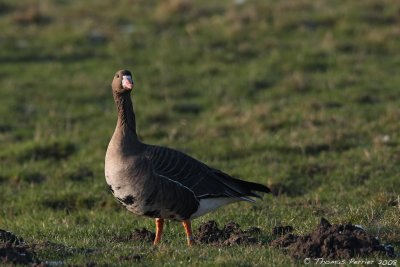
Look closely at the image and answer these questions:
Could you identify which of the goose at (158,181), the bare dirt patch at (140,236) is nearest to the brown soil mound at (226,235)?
the goose at (158,181)

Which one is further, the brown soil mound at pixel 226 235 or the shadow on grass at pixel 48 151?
the shadow on grass at pixel 48 151

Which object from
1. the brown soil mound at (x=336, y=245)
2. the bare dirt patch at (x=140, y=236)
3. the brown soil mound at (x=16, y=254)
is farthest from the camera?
the bare dirt patch at (x=140, y=236)

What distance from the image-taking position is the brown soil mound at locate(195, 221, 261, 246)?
8.74 m

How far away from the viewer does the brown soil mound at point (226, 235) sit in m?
8.74

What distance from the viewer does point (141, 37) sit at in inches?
892

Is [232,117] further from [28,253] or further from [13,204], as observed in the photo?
[28,253]

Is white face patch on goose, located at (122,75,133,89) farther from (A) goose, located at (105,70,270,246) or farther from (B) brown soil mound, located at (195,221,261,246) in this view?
(B) brown soil mound, located at (195,221,261,246)

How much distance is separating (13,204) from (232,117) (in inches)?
226

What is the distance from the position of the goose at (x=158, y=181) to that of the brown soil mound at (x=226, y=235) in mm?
134

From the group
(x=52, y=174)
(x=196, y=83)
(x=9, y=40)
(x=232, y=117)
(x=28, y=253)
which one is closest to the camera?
(x=28, y=253)

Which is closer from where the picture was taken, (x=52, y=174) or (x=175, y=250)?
(x=175, y=250)

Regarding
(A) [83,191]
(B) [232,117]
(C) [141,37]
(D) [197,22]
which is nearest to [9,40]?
(C) [141,37]

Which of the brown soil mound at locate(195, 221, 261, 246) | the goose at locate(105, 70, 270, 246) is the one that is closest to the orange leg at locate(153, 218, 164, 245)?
the goose at locate(105, 70, 270, 246)

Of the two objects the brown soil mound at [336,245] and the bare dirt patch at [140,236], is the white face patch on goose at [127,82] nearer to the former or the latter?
the bare dirt patch at [140,236]
